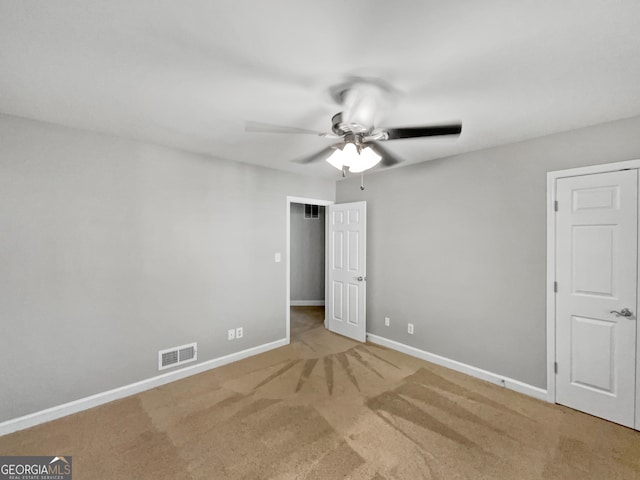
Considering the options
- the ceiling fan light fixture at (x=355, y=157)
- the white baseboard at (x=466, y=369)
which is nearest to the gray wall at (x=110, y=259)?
the white baseboard at (x=466, y=369)

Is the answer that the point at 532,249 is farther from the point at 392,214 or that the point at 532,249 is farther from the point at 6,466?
the point at 6,466

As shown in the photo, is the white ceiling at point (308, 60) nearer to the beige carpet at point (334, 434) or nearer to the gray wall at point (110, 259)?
the gray wall at point (110, 259)

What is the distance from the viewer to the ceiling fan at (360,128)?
5.67ft

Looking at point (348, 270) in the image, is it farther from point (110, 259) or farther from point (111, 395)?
point (111, 395)

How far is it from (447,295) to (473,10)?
9.21ft

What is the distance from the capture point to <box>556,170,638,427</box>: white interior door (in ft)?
7.27

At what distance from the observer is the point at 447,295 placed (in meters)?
3.30

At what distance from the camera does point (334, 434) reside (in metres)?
2.14

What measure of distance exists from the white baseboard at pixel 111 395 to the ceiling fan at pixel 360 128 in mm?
2642

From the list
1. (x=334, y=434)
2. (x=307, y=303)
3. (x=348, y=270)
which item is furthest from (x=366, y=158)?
(x=307, y=303)

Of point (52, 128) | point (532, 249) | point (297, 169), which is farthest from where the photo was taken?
point (297, 169)

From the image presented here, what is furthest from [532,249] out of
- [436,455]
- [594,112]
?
[436,455]

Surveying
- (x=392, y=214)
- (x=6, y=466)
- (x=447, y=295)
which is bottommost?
(x=6, y=466)

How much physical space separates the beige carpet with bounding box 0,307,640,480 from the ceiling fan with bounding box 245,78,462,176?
201 cm
